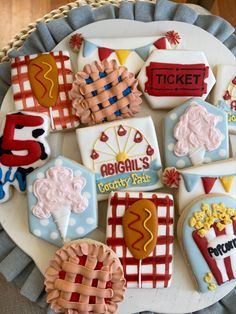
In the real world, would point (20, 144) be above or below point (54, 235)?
above

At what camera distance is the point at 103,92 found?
0.94 meters

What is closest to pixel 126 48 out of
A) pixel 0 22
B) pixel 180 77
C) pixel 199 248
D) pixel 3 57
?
pixel 180 77

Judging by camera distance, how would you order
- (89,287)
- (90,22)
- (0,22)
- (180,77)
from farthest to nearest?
(0,22) < (90,22) < (180,77) < (89,287)

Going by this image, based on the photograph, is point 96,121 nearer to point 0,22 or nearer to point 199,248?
point 199,248

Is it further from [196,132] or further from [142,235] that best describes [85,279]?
[196,132]

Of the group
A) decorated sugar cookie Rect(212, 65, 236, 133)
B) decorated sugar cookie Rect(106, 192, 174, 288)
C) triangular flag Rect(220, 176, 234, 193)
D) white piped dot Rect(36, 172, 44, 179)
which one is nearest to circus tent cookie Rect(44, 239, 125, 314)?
decorated sugar cookie Rect(106, 192, 174, 288)

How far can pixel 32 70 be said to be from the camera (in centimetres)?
97

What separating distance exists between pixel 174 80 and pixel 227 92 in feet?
0.37

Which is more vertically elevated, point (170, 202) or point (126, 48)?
point (126, 48)

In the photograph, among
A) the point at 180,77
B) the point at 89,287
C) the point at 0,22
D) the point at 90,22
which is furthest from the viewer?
the point at 0,22

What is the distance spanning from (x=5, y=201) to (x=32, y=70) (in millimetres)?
270

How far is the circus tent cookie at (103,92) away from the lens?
0.94m

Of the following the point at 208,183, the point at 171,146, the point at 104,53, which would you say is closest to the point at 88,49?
the point at 104,53

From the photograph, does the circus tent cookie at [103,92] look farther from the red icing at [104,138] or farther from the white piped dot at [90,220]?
the white piped dot at [90,220]
